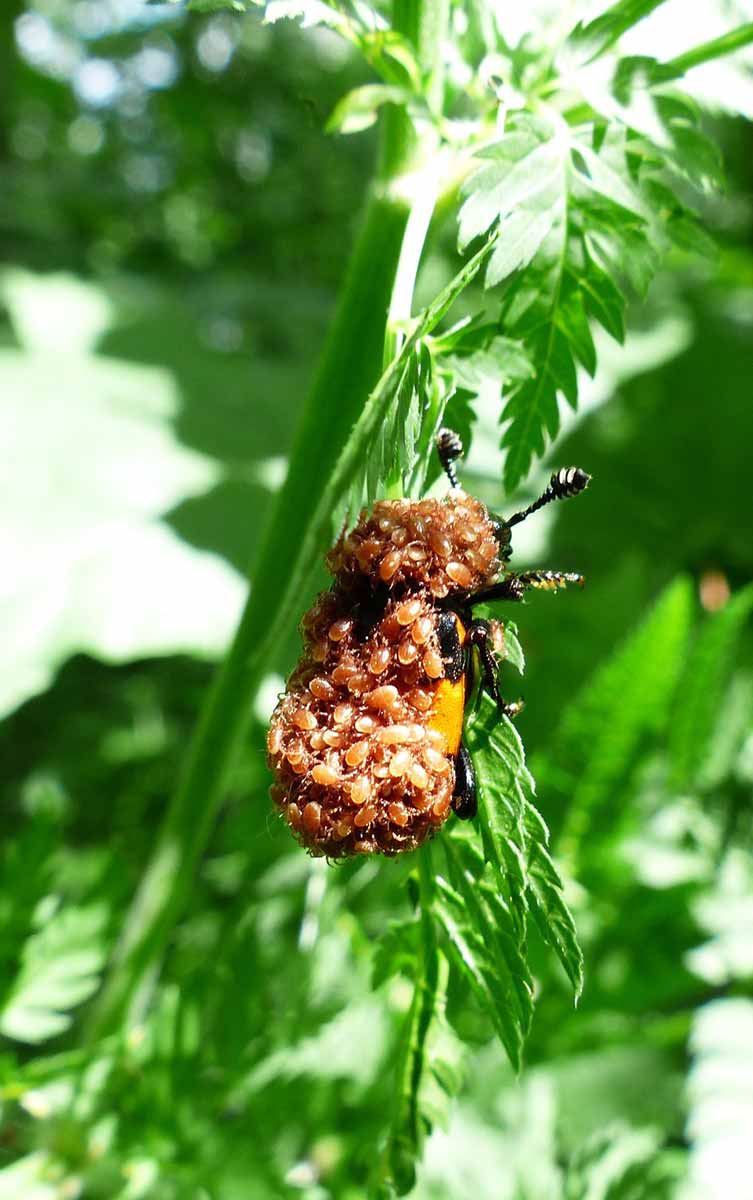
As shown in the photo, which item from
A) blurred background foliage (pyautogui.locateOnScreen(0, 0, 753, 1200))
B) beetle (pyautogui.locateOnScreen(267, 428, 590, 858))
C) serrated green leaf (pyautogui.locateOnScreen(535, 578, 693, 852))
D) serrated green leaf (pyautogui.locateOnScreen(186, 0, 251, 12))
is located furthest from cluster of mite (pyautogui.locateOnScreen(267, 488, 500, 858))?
serrated green leaf (pyautogui.locateOnScreen(535, 578, 693, 852))

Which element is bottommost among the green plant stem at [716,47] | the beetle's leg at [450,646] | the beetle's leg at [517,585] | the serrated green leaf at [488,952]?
the serrated green leaf at [488,952]

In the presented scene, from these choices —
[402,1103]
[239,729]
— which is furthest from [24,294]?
[402,1103]

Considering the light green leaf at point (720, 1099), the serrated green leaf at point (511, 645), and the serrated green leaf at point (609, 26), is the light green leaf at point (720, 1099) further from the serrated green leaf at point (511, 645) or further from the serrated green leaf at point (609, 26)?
the serrated green leaf at point (609, 26)

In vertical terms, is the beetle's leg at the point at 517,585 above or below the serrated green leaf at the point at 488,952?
above

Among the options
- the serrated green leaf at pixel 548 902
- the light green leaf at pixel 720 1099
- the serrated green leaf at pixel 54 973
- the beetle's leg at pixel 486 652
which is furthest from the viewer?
the light green leaf at pixel 720 1099

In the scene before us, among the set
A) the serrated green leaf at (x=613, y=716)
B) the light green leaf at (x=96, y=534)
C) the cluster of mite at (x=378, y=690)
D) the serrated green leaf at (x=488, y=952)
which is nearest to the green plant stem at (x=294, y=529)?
the cluster of mite at (x=378, y=690)

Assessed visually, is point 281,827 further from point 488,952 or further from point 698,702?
point 698,702

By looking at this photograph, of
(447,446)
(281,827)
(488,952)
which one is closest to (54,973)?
(281,827)
